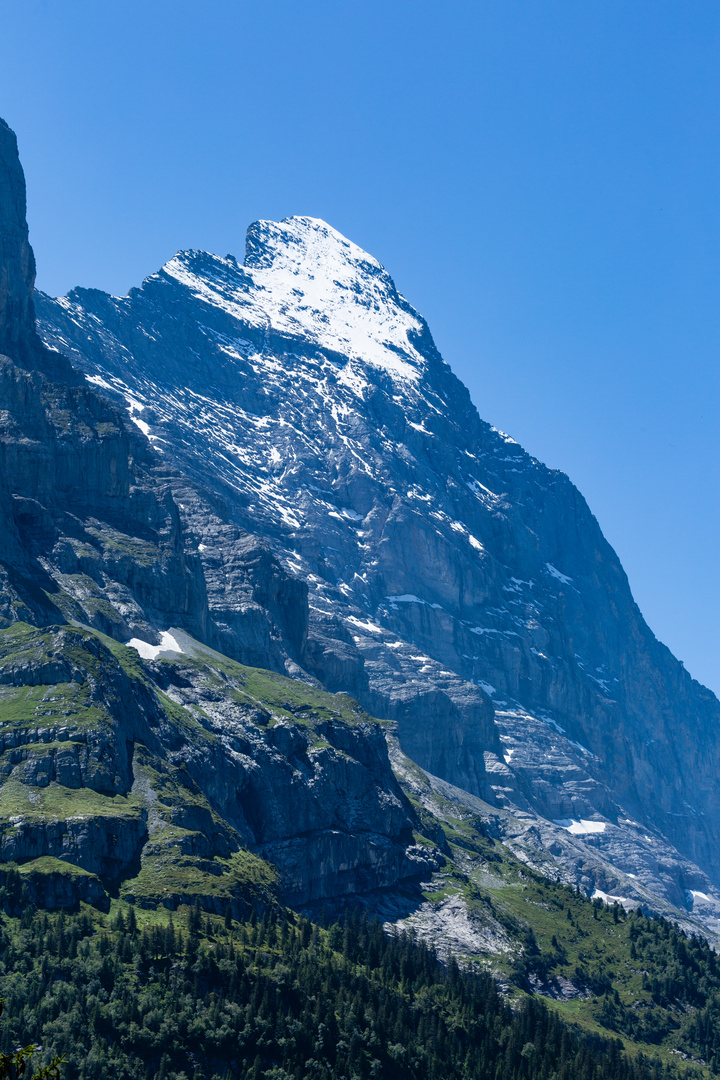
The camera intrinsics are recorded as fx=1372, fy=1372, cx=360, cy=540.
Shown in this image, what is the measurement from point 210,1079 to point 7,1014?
30784 millimetres

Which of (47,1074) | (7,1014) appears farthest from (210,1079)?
(47,1074)

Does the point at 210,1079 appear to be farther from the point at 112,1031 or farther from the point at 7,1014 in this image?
the point at 7,1014

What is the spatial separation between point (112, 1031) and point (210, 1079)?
51.7ft

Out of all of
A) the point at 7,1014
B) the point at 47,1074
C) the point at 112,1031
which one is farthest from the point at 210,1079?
the point at 47,1074

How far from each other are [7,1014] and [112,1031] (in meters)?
15.8

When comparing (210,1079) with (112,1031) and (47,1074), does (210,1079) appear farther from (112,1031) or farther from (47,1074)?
(47,1074)

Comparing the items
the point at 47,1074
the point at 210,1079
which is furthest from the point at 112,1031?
the point at 47,1074

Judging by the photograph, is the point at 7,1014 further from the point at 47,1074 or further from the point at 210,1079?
the point at 47,1074

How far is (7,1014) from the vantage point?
190625 mm

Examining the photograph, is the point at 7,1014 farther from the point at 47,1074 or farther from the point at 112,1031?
the point at 47,1074

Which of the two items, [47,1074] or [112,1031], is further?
[112,1031]

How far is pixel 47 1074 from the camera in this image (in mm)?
67375

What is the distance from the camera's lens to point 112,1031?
648 ft

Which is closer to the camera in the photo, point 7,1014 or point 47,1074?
point 47,1074
